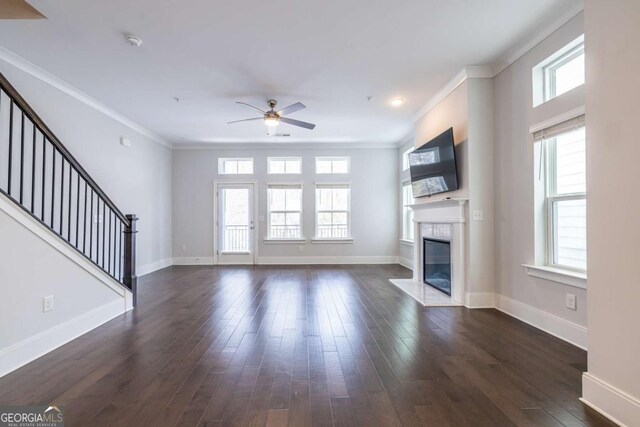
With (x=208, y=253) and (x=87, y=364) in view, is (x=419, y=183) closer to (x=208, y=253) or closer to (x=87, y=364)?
(x=87, y=364)

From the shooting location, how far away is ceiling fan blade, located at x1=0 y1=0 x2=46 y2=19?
2523 mm

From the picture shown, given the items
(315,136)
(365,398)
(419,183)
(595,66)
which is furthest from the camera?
(315,136)

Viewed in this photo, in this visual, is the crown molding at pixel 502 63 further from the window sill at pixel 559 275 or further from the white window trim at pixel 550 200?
the window sill at pixel 559 275

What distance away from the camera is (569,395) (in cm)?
185

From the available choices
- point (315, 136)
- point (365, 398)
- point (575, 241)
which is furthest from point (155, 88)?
point (575, 241)

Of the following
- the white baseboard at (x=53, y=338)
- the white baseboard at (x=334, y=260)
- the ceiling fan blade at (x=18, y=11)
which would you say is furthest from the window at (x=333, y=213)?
the ceiling fan blade at (x=18, y=11)

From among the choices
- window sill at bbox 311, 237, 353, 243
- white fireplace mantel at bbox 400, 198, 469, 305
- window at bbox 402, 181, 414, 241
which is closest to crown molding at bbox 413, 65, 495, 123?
white fireplace mantel at bbox 400, 198, 469, 305

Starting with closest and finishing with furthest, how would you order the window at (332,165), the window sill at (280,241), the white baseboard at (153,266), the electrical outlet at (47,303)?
the electrical outlet at (47,303) → the white baseboard at (153,266) → the window sill at (280,241) → the window at (332,165)

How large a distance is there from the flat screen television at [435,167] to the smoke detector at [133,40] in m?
3.61

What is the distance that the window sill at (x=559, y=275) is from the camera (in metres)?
2.51

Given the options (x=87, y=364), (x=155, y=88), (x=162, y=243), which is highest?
(x=155, y=88)

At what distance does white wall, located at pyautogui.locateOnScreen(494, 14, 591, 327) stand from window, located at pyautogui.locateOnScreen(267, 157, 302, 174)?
4580 mm

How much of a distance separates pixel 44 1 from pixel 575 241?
196 inches

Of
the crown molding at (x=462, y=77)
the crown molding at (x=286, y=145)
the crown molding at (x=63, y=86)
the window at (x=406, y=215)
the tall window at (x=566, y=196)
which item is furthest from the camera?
the crown molding at (x=286, y=145)
